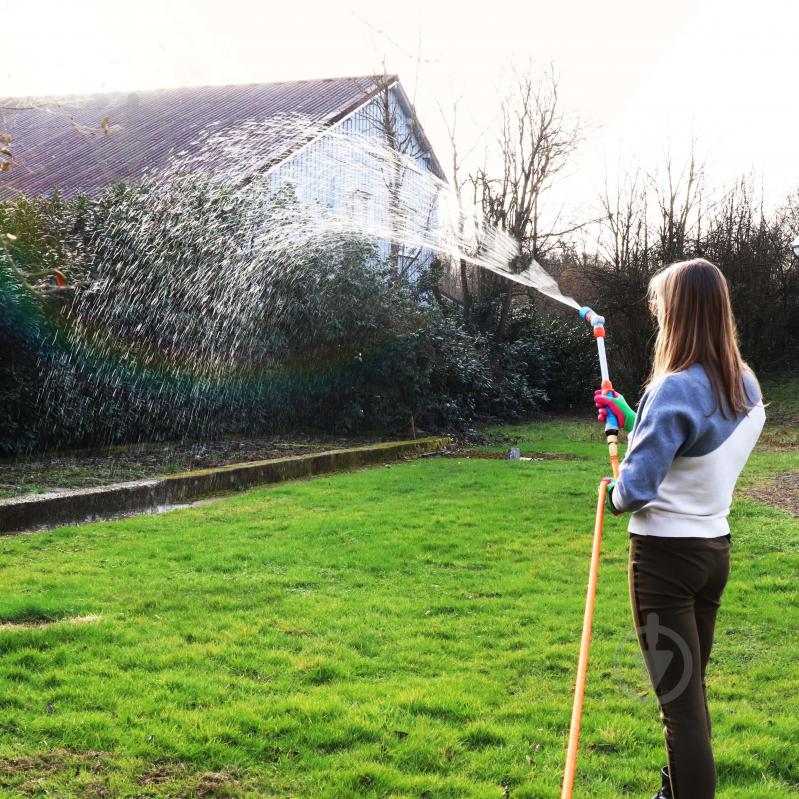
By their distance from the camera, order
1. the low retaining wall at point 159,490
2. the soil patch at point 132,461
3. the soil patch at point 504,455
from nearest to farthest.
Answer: the low retaining wall at point 159,490
the soil patch at point 132,461
the soil patch at point 504,455

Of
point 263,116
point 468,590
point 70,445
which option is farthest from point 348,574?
point 263,116

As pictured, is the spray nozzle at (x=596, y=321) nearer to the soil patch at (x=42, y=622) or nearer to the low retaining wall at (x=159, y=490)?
the soil patch at (x=42, y=622)

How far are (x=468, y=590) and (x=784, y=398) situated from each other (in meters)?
17.6

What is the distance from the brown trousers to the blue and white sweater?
0.06m

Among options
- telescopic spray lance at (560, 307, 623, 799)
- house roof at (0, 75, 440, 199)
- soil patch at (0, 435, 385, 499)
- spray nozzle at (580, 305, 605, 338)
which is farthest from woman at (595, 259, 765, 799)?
house roof at (0, 75, 440, 199)

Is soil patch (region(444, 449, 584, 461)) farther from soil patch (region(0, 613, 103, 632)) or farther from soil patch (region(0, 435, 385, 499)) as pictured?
soil patch (region(0, 613, 103, 632))

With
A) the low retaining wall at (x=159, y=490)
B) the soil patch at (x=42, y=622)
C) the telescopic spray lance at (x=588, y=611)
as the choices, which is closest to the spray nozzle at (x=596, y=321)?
the telescopic spray lance at (x=588, y=611)

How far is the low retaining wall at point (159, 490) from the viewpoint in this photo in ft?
23.9

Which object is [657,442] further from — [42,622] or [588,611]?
[42,622]

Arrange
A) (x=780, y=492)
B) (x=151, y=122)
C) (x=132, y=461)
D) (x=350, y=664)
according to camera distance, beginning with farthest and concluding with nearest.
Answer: (x=151, y=122)
(x=132, y=461)
(x=780, y=492)
(x=350, y=664)

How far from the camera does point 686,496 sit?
2566 mm

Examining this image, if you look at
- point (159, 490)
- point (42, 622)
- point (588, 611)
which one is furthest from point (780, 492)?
point (42, 622)

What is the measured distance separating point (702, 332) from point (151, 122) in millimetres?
22886

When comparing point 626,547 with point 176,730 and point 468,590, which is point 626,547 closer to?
point 468,590
